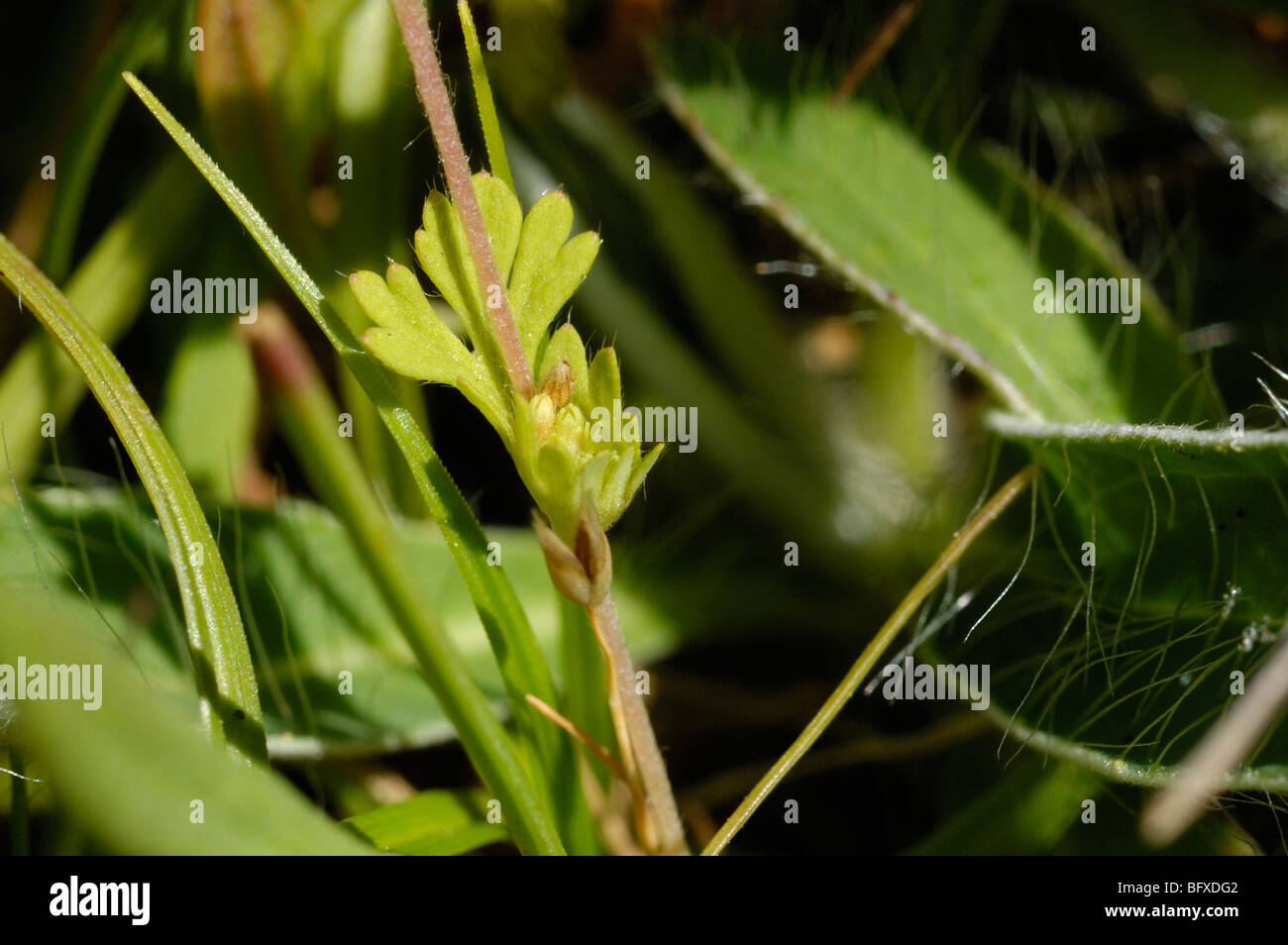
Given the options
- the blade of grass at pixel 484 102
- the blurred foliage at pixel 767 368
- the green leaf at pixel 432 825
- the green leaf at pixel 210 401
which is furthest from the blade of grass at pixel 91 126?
the green leaf at pixel 432 825

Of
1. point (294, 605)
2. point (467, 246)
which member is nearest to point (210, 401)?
point (294, 605)

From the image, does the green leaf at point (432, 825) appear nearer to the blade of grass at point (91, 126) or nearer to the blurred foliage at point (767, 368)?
the blurred foliage at point (767, 368)

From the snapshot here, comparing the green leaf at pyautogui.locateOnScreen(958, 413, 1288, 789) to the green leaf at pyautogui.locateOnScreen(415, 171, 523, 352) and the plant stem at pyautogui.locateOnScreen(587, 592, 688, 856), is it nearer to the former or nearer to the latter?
the plant stem at pyautogui.locateOnScreen(587, 592, 688, 856)

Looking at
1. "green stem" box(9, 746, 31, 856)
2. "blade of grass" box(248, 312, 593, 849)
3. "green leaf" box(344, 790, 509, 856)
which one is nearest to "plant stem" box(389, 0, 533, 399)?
"blade of grass" box(248, 312, 593, 849)

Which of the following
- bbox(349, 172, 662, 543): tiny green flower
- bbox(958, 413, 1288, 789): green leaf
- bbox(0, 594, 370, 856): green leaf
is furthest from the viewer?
bbox(958, 413, 1288, 789): green leaf
